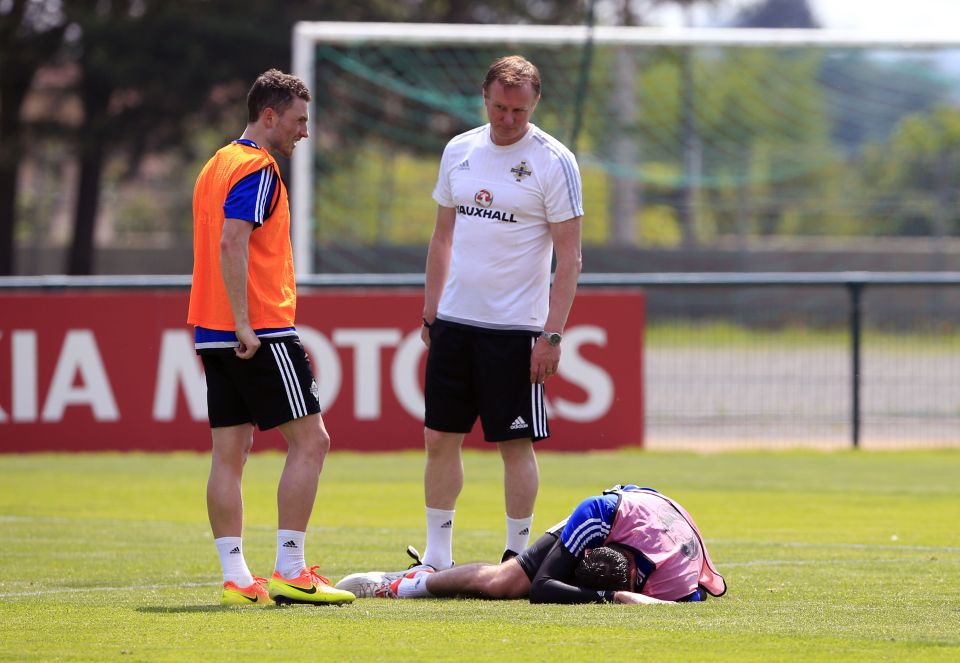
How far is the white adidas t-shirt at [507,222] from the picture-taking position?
7180 mm

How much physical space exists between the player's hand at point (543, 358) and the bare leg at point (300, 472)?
1.04 metres

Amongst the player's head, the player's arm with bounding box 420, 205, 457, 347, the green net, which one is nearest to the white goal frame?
the green net

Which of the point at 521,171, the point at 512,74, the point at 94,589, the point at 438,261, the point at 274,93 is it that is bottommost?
the point at 94,589

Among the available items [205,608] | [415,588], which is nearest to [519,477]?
[415,588]

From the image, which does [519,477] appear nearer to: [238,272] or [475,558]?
[475,558]

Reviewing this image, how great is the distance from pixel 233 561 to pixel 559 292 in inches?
73.6

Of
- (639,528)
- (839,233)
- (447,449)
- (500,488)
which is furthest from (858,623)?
(839,233)

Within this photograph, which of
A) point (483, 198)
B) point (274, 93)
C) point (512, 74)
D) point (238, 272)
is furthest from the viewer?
point (483, 198)

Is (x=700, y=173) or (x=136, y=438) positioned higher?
(x=700, y=173)

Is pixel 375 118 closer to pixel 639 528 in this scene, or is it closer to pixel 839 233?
pixel 839 233

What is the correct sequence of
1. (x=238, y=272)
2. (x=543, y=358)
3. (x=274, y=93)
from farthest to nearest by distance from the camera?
(x=543, y=358) → (x=274, y=93) → (x=238, y=272)

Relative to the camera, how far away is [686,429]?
15180 millimetres

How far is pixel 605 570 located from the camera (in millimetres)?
6473

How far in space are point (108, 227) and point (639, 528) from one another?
35767 millimetres
